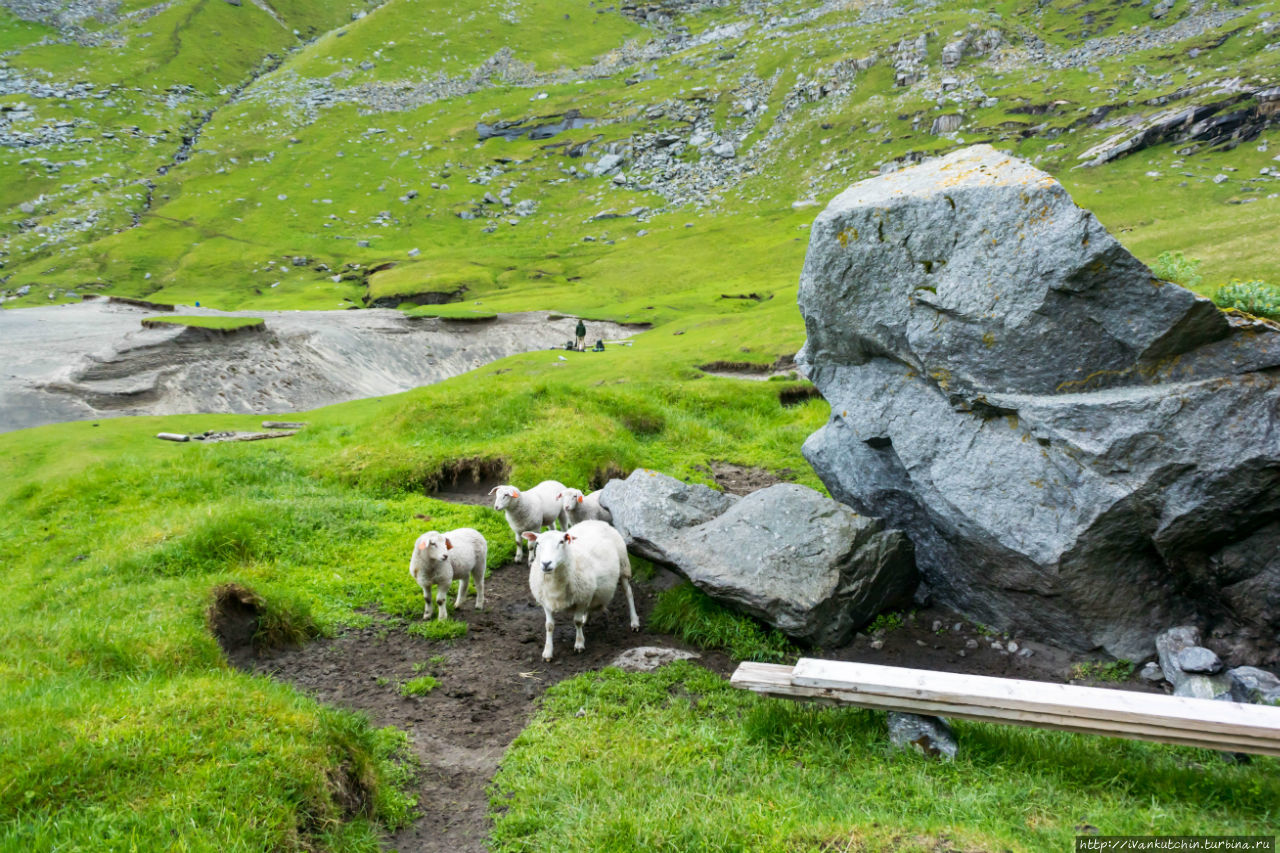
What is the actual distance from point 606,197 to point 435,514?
4717 inches

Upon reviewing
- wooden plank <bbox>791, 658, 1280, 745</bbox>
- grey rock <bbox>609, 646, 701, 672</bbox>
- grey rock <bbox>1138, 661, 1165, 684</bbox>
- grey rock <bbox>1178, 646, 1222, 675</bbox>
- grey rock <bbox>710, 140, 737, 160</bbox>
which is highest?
grey rock <bbox>710, 140, 737, 160</bbox>

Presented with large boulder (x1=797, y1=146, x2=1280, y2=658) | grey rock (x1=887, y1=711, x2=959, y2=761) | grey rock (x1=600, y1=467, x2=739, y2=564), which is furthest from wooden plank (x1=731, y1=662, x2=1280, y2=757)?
grey rock (x1=600, y1=467, x2=739, y2=564)

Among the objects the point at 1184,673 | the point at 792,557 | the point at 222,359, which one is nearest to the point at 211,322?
the point at 222,359

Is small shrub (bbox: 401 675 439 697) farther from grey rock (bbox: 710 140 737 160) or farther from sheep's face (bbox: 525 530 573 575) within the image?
grey rock (bbox: 710 140 737 160)

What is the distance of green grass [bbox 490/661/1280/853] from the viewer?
247 inches

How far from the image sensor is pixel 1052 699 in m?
7.82

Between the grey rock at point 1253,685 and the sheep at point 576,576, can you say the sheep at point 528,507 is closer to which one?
the sheep at point 576,576

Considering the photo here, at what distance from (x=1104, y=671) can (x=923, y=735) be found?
16.6 ft

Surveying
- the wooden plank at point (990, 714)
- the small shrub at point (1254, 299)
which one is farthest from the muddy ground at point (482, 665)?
the small shrub at point (1254, 299)

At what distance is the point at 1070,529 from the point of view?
11.1 m

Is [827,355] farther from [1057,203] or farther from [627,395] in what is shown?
[627,395]

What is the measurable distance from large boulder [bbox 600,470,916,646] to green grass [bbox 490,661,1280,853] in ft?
9.65

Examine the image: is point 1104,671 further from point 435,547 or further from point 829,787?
point 435,547

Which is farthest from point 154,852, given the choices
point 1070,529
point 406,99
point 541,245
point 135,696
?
point 406,99
